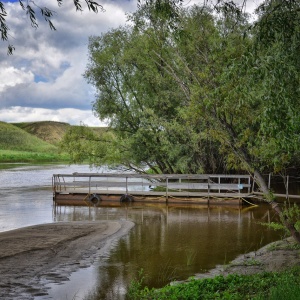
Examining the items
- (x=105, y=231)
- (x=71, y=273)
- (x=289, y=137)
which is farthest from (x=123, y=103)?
(x=289, y=137)

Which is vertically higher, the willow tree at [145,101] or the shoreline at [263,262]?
the willow tree at [145,101]

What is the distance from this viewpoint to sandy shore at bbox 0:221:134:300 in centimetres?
1157

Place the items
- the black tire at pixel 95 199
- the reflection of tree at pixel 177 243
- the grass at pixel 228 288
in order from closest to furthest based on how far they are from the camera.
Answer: the grass at pixel 228 288, the reflection of tree at pixel 177 243, the black tire at pixel 95 199

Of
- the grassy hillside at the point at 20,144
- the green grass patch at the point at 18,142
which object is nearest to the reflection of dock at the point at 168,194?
the grassy hillside at the point at 20,144

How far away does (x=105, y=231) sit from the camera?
63.6 ft

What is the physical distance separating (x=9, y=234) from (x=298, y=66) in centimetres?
1310

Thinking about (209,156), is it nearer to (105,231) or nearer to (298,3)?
(105,231)

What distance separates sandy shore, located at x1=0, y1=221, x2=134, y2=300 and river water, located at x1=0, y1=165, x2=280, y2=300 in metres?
0.47

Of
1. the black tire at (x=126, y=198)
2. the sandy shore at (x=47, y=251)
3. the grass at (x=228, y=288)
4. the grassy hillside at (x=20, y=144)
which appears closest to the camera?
the grass at (x=228, y=288)

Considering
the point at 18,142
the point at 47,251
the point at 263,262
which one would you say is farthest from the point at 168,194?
the point at 18,142

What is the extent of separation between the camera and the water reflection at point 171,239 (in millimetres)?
12586

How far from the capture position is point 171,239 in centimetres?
1775

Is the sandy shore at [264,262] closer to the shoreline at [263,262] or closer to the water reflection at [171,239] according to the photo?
the shoreline at [263,262]

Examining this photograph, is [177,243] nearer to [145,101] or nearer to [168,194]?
[168,194]
